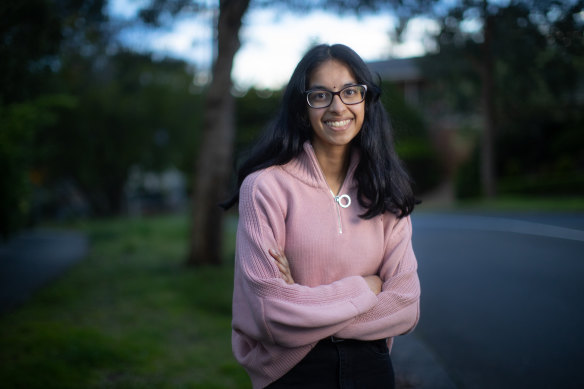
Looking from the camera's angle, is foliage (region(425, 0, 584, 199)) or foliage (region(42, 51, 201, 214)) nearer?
foliage (region(425, 0, 584, 199))

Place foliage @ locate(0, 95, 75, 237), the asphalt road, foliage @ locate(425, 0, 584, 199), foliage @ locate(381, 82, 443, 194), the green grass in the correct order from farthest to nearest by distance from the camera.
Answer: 1. foliage @ locate(381, 82, 443, 194)
2. foliage @ locate(0, 95, 75, 237)
3. foliage @ locate(425, 0, 584, 199)
4. the green grass
5. the asphalt road

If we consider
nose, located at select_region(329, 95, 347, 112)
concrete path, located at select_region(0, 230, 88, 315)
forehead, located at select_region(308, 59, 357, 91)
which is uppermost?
forehead, located at select_region(308, 59, 357, 91)

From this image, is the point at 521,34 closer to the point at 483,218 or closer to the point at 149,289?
the point at 149,289

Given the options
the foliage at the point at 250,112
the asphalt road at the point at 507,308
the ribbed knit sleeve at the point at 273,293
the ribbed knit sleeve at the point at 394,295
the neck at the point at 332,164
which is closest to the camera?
the ribbed knit sleeve at the point at 273,293

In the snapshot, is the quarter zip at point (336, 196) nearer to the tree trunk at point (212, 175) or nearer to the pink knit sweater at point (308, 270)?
the pink knit sweater at point (308, 270)

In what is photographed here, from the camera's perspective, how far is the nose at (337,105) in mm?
2127

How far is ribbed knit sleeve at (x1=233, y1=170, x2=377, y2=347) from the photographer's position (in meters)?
1.86

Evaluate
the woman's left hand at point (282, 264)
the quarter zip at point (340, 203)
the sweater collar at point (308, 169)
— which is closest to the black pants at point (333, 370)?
the woman's left hand at point (282, 264)

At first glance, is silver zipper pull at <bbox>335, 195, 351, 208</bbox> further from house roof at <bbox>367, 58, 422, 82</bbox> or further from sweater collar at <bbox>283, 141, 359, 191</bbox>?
house roof at <bbox>367, 58, 422, 82</bbox>

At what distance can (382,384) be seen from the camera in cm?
203

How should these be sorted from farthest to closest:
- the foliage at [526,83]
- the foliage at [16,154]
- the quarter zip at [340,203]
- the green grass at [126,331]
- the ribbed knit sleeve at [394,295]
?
the foliage at [16,154] < the foliage at [526,83] < the green grass at [126,331] < the quarter zip at [340,203] < the ribbed knit sleeve at [394,295]

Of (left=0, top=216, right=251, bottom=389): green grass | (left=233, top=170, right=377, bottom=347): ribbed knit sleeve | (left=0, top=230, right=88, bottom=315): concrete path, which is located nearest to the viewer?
(left=233, top=170, right=377, bottom=347): ribbed knit sleeve

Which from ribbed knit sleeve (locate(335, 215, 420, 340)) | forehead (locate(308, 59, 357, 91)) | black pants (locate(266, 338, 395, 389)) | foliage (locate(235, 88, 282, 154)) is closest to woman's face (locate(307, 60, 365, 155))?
forehead (locate(308, 59, 357, 91))

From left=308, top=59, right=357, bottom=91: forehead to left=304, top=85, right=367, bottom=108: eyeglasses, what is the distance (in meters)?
0.02
